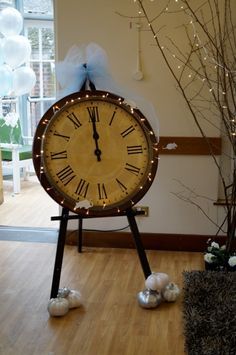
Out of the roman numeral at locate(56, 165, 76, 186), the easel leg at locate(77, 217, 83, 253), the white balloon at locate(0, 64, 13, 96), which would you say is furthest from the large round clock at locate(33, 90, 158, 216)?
the white balloon at locate(0, 64, 13, 96)

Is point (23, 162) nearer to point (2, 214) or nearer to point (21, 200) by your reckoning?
point (21, 200)

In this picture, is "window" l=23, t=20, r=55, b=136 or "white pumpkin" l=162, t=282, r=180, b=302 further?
"window" l=23, t=20, r=55, b=136

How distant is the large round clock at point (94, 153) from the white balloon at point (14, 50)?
2644 mm

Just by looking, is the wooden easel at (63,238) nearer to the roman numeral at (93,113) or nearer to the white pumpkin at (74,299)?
the white pumpkin at (74,299)

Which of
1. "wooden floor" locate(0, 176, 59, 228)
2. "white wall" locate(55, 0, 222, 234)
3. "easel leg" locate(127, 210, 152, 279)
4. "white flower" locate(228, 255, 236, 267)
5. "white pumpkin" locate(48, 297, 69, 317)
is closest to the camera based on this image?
"white pumpkin" locate(48, 297, 69, 317)

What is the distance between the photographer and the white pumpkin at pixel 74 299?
2674 millimetres

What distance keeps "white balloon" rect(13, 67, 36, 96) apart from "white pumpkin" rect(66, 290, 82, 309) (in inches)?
126

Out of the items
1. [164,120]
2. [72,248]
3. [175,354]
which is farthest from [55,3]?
[175,354]

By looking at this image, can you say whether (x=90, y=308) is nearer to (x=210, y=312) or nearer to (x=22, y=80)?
(x=210, y=312)

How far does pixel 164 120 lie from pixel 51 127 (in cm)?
114

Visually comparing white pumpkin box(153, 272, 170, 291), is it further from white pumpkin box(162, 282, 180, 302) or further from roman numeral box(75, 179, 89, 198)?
roman numeral box(75, 179, 89, 198)

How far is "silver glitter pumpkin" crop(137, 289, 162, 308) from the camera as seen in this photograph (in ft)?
8.76

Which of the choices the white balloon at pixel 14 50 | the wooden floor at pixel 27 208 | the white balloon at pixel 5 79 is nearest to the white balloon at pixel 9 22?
the white balloon at pixel 14 50

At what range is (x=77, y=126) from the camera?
261 centimetres
